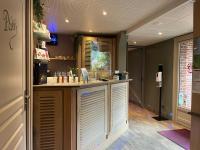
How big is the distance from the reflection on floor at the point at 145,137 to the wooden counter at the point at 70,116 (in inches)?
21.9

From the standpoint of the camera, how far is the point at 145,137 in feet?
13.5

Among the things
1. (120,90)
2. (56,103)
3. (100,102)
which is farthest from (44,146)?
(120,90)

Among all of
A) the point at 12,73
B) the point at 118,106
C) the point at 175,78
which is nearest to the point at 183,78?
the point at 175,78

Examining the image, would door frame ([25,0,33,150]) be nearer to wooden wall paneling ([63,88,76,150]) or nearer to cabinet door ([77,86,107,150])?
wooden wall paneling ([63,88,76,150])

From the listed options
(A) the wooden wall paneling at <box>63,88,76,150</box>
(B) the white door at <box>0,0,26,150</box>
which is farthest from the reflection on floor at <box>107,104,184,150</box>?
(B) the white door at <box>0,0,26,150</box>

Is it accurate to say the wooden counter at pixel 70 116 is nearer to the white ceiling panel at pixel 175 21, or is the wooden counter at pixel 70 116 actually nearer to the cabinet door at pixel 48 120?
the cabinet door at pixel 48 120

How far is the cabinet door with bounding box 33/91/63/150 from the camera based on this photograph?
7.36ft

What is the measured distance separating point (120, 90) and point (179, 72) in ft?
6.99

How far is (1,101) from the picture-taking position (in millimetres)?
1124

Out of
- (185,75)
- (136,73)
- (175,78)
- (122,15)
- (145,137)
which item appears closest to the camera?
(122,15)

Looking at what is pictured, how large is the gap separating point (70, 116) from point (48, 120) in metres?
0.26

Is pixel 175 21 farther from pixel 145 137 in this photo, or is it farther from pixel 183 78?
pixel 145 137

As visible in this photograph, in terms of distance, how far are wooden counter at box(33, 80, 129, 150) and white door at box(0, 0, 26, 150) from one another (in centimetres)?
51

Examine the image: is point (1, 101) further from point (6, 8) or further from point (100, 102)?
point (100, 102)
